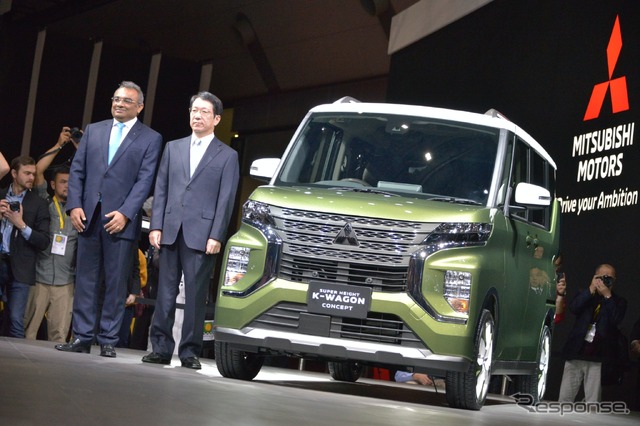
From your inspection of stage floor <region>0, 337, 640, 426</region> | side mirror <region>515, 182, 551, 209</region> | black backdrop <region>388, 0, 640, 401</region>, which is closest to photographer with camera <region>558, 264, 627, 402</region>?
black backdrop <region>388, 0, 640, 401</region>

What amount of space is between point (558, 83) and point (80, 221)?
6581 millimetres

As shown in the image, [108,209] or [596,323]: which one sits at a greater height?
[108,209]

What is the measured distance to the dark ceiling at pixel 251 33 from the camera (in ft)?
75.6

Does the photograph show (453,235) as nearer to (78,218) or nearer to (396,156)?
(396,156)

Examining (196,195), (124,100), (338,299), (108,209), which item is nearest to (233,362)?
(338,299)

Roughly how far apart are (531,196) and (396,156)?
0.99 m

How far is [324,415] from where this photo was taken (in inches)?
232

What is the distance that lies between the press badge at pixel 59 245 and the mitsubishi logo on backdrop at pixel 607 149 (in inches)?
215

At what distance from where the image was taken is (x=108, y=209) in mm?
9023

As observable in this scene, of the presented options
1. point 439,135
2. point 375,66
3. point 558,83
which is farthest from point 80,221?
point 375,66

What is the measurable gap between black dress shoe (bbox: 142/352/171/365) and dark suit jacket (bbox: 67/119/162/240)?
91 centimetres

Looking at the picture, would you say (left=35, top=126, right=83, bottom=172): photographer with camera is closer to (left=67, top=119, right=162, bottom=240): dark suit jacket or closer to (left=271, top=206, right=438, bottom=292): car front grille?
(left=67, top=119, right=162, bottom=240): dark suit jacket

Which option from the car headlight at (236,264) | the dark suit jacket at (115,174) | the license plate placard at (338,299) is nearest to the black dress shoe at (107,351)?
the dark suit jacket at (115,174)

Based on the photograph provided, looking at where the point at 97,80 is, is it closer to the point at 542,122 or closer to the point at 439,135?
the point at 542,122
